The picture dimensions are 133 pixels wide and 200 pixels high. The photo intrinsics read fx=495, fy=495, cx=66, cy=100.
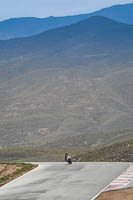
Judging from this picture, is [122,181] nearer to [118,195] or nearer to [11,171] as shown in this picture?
[118,195]

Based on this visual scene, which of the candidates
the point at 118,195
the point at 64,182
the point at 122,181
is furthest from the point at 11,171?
the point at 118,195

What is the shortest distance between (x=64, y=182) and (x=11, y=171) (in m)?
7.92

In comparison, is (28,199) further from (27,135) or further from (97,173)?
(27,135)

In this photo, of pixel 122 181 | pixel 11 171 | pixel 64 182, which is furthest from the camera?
pixel 11 171

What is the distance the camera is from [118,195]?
30.5 meters

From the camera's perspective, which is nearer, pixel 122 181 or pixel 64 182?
pixel 122 181

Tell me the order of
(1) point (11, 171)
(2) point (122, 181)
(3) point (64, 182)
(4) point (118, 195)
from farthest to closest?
(1) point (11, 171), (3) point (64, 182), (2) point (122, 181), (4) point (118, 195)

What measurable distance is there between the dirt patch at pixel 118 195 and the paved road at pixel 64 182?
77cm

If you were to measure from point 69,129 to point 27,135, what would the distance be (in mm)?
15463

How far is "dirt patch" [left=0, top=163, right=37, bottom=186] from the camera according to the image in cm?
4103

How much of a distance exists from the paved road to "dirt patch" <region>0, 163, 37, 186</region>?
74 cm

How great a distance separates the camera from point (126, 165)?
4244 centimetres

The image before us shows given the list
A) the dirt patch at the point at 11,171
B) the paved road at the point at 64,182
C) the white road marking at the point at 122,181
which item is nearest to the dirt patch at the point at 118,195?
the paved road at the point at 64,182

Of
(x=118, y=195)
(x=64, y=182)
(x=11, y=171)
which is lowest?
(x=118, y=195)
